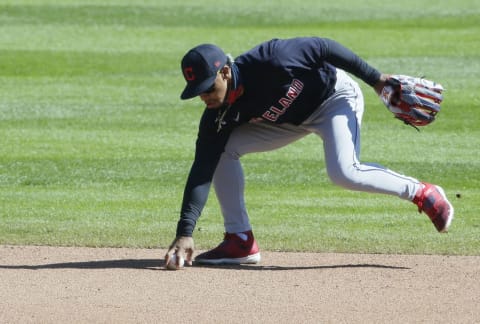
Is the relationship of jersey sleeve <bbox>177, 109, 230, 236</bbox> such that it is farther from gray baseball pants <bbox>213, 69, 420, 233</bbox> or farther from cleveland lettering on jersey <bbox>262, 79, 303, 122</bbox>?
cleveland lettering on jersey <bbox>262, 79, 303, 122</bbox>

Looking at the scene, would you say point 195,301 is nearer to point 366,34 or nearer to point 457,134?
point 457,134

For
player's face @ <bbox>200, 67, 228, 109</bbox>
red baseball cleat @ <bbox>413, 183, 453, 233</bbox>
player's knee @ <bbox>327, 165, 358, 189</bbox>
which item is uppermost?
player's face @ <bbox>200, 67, 228, 109</bbox>

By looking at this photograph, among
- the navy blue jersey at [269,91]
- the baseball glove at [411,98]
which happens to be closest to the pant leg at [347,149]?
the navy blue jersey at [269,91]

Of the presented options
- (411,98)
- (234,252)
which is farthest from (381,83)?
(234,252)

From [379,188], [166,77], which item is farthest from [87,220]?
[166,77]

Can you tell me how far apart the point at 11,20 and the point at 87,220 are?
40.6ft

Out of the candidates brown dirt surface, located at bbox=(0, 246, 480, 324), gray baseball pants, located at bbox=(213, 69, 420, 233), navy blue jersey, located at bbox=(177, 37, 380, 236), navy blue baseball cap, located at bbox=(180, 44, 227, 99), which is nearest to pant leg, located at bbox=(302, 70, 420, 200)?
gray baseball pants, located at bbox=(213, 69, 420, 233)

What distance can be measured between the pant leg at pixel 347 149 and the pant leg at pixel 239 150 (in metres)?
0.16

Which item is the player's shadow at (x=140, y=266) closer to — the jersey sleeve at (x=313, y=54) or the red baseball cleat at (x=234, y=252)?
the red baseball cleat at (x=234, y=252)

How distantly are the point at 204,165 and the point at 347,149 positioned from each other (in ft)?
2.64

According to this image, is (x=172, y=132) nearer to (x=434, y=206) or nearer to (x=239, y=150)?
(x=239, y=150)

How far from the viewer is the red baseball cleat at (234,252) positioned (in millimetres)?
6531

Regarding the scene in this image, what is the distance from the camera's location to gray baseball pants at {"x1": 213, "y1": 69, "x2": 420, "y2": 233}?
20.3 feet

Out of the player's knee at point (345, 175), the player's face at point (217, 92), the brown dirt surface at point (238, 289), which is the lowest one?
the brown dirt surface at point (238, 289)
